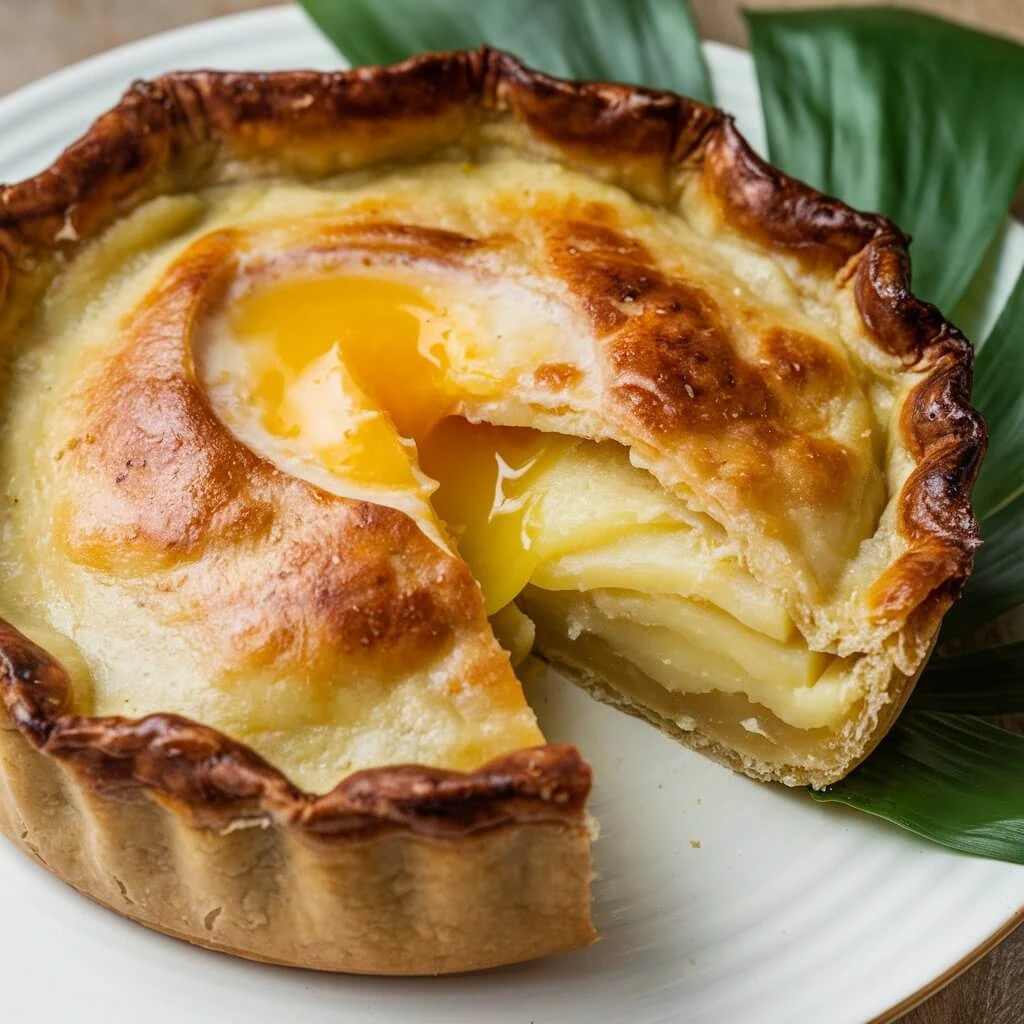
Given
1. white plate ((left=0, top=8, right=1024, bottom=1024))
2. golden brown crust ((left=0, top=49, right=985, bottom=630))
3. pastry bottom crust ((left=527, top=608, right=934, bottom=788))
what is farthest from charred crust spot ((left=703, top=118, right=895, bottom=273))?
white plate ((left=0, top=8, right=1024, bottom=1024))

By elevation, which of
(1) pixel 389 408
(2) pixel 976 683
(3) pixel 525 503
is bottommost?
(2) pixel 976 683

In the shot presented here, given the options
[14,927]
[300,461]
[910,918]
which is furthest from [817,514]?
[14,927]

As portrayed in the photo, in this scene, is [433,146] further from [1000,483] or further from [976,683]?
[976,683]

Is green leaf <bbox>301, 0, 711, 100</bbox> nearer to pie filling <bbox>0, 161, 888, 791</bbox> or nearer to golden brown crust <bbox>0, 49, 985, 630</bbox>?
golden brown crust <bbox>0, 49, 985, 630</bbox>

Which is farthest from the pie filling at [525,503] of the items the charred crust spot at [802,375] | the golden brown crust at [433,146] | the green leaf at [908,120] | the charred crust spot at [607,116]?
the green leaf at [908,120]

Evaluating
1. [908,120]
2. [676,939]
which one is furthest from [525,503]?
[908,120]

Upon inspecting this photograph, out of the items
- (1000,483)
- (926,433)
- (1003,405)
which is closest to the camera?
(926,433)

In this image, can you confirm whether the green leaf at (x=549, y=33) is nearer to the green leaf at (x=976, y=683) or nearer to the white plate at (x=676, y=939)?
the green leaf at (x=976, y=683)
